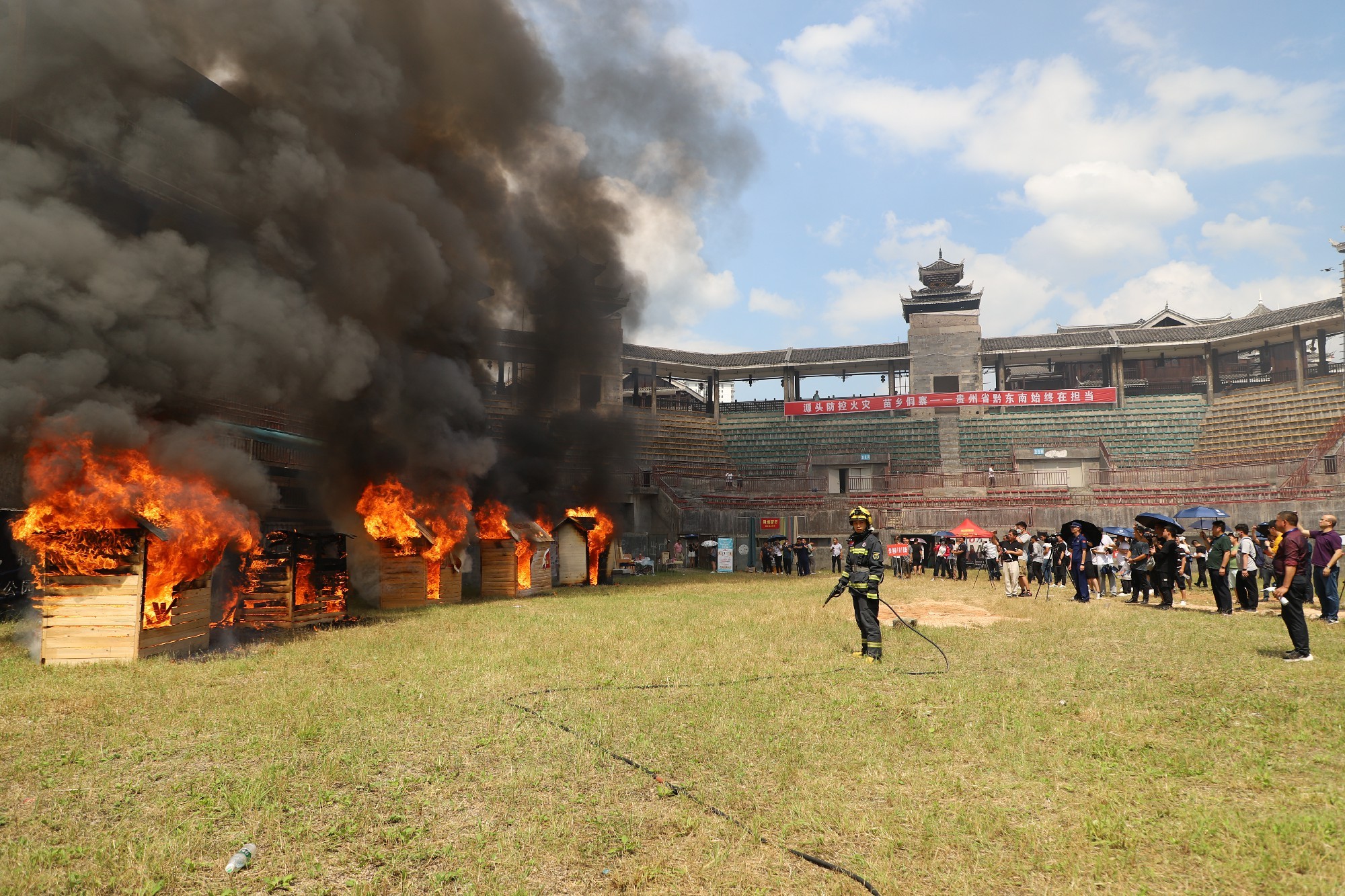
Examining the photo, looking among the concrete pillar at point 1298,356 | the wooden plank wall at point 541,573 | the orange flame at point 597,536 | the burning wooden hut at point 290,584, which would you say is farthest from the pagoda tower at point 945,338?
the burning wooden hut at point 290,584

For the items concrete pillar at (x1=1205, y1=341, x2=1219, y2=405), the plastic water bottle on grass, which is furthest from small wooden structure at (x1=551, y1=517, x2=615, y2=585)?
concrete pillar at (x1=1205, y1=341, x2=1219, y2=405)

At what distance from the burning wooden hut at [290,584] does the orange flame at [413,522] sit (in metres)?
3.06

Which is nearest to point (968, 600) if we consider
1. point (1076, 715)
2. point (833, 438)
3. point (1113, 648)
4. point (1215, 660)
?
point (1113, 648)

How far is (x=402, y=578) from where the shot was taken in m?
18.0

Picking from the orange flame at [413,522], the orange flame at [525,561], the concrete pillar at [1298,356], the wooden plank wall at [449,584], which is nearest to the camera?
the orange flame at [413,522]

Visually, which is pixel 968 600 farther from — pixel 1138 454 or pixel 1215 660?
pixel 1138 454

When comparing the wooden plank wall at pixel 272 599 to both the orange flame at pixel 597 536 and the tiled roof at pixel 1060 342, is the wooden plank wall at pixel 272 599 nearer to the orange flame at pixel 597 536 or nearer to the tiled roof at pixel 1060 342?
the orange flame at pixel 597 536

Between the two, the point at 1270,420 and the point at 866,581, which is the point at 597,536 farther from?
the point at 1270,420

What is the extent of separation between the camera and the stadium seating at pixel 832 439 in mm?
46188

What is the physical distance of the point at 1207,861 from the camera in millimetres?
4301

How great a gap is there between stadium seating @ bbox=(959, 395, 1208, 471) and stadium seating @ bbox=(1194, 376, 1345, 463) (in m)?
1.10

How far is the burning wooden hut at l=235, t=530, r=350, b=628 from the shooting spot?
13.4m

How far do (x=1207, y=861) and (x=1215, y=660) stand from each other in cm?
703

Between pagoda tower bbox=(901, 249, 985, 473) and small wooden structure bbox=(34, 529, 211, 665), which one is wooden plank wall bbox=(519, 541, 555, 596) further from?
pagoda tower bbox=(901, 249, 985, 473)
